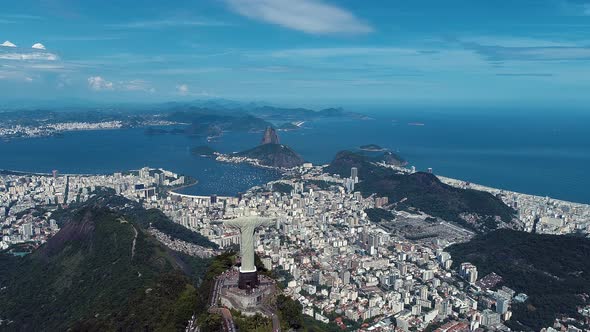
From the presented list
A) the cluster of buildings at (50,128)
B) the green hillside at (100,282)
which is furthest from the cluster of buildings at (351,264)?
the cluster of buildings at (50,128)

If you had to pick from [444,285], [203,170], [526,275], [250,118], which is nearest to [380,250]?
[444,285]

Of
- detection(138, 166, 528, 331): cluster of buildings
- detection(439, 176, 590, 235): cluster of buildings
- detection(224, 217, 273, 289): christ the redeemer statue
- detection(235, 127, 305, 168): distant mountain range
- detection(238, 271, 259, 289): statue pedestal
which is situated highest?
detection(224, 217, 273, 289): christ the redeemer statue

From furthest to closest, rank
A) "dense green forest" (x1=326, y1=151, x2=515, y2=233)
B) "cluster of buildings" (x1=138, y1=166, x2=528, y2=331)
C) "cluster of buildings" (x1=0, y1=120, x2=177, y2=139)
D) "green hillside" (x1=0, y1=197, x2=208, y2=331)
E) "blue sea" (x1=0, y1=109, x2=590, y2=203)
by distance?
"cluster of buildings" (x1=0, y1=120, x2=177, y2=139) → "blue sea" (x1=0, y1=109, x2=590, y2=203) → "dense green forest" (x1=326, y1=151, x2=515, y2=233) → "cluster of buildings" (x1=138, y1=166, x2=528, y2=331) → "green hillside" (x1=0, y1=197, x2=208, y2=331)

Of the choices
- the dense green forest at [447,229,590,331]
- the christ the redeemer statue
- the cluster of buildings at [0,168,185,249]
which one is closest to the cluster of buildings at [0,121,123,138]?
the cluster of buildings at [0,168,185,249]

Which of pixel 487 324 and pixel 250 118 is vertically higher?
pixel 250 118

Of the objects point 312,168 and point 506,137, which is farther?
point 506,137

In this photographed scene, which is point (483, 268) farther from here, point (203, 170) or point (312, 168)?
point (203, 170)

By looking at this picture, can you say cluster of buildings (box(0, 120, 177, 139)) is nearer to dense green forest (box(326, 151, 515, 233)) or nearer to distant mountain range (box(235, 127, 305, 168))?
distant mountain range (box(235, 127, 305, 168))

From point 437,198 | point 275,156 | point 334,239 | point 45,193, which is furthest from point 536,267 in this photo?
point 45,193
